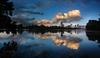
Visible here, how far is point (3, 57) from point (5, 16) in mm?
34371

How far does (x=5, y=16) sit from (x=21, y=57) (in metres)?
34.8

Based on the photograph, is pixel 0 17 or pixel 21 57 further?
pixel 0 17

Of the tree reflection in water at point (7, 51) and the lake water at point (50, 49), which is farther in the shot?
the lake water at point (50, 49)

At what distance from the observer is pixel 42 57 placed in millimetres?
17438

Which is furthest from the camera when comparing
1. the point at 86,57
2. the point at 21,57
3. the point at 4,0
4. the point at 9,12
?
the point at 9,12

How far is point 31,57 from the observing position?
17406 millimetres

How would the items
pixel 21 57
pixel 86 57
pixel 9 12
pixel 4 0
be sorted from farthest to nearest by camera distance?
1. pixel 9 12
2. pixel 4 0
3. pixel 86 57
4. pixel 21 57

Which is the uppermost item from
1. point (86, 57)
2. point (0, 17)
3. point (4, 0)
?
point (4, 0)

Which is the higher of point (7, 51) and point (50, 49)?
point (7, 51)

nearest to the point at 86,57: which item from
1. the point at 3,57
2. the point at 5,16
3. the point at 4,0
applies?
the point at 3,57

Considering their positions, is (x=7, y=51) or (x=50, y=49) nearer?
(x=7, y=51)

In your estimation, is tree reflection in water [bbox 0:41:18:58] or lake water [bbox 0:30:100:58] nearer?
tree reflection in water [bbox 0:41:18:58]

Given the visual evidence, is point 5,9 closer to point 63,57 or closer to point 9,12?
point 9,12

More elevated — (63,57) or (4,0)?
(4,0)
